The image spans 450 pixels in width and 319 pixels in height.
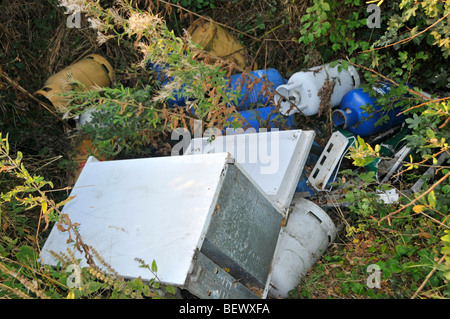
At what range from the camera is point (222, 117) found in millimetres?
2438

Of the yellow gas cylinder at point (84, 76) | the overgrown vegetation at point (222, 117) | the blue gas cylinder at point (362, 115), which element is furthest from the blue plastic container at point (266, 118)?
the yellow gas cylinder at point (84, 76)

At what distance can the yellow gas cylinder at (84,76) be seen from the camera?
124 inches

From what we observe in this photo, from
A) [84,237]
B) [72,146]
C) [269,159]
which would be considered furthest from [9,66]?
[269,159]

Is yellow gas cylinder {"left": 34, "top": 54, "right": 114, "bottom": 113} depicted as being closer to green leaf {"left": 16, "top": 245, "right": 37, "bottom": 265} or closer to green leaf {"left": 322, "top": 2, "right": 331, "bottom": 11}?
green leaf {"left": 16, "top": 245, "right": 37, "bottom": 265}

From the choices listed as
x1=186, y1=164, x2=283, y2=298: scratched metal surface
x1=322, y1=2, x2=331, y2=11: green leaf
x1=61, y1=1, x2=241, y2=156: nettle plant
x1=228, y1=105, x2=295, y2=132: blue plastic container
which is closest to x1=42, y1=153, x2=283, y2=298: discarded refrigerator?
x1=186, y1=164, x2=283, y2=298: scratched metal surface

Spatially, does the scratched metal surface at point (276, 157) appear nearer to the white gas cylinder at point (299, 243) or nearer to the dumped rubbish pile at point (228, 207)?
the dumped rubbish pile at point (228, 207)

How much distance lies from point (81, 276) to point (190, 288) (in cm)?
44

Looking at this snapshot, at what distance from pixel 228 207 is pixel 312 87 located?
63.3 inches

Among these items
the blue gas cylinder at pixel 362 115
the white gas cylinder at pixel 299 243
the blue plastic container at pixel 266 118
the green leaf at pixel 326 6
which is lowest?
the white gas cylinder at pixel 299 243

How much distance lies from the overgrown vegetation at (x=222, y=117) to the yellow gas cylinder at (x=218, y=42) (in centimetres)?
10

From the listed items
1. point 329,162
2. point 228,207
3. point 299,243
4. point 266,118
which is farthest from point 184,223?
point 266,118

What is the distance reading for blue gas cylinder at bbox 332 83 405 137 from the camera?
2.79m
